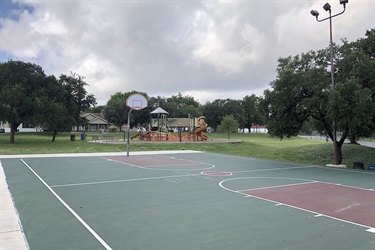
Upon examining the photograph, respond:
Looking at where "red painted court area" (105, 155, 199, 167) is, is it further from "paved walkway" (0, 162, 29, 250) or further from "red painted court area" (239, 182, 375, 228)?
"paved walkway" (0, 162, 29, 250)

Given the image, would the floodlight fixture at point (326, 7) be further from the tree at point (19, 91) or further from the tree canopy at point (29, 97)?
the tree at point (19, 91)

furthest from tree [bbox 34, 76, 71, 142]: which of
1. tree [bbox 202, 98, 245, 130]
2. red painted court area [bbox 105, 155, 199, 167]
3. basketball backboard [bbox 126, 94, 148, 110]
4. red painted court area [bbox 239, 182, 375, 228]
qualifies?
tree [bbox 202, 98, 245, 130]

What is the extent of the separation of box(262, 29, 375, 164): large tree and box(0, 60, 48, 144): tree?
80.8 ft

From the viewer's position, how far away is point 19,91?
32125 millimetres

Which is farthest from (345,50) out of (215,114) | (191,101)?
(191,101)

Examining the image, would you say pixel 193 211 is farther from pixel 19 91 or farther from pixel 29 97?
pixel 29 97

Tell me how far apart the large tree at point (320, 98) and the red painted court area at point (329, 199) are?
6.36 meters

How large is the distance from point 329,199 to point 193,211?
3994 millimetres

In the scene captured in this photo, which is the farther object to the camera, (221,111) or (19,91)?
(221,111)

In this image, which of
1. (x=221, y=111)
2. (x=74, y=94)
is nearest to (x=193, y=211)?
(x=74, y=94)

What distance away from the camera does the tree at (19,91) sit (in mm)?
31317

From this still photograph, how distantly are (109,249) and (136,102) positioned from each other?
18.6 meters

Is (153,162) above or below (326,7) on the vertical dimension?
below

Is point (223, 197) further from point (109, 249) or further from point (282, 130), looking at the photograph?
point (282, 130)
